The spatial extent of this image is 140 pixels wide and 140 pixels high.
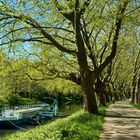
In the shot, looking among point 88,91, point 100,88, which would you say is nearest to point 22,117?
point 100,88

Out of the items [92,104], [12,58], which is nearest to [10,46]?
[12,58]

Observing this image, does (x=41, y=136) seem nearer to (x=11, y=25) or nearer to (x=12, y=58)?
(x=11, y=25)

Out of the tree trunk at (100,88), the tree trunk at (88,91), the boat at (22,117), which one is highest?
the tree trunk at (100,88)

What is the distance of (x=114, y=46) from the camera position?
21.9 meters

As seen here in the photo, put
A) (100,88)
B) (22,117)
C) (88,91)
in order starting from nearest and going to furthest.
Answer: (88,91) < (100,88) < (22,117)

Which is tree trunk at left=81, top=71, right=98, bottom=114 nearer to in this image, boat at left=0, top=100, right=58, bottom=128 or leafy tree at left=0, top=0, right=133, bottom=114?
leafy tree at left=0, top=0, right=133, bottom=114

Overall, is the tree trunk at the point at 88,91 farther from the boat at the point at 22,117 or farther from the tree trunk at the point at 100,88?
the boat at the point at 22,117

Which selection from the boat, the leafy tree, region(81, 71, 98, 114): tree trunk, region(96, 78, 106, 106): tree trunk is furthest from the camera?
the boat

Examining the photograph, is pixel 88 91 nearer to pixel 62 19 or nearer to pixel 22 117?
pixel 62 19

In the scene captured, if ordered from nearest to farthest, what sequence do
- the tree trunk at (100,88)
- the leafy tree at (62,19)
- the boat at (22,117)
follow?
the leafy tree at (62,19) → the tree trunk at (100,88) → the boat at (22,117)

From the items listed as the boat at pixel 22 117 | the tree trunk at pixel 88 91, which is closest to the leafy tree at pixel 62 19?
the tree trunk at pixel 88 91

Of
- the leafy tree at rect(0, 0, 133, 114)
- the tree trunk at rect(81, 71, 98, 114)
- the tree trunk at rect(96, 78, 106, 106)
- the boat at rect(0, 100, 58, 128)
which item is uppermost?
the leafy tree at rect(0, 0, 133, 114)

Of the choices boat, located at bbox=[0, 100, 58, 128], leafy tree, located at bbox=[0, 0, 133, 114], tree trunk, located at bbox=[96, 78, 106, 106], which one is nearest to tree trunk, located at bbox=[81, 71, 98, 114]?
leafy tree, located at bbox=[0, 0, 133, 114]

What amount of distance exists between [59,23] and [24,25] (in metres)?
3.76
